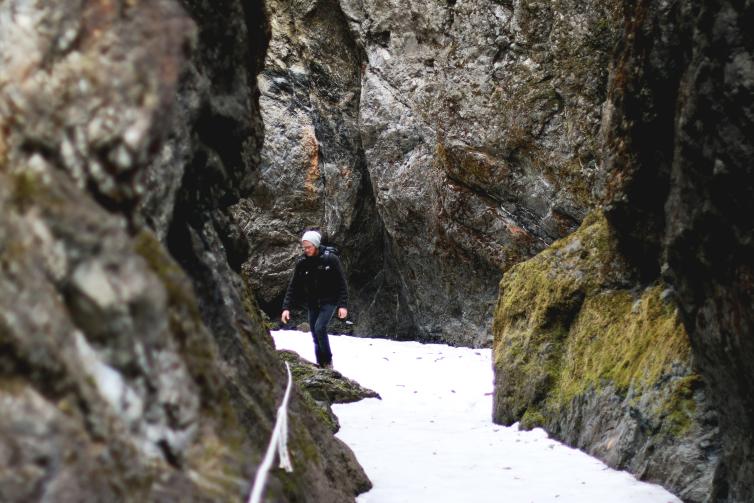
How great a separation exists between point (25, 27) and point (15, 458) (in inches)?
57.1

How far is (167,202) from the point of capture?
3.96 metres

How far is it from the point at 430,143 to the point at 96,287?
15637 mm

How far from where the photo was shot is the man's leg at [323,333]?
1091cm

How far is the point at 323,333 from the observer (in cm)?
1109

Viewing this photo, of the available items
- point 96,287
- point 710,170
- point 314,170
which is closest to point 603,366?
point 710,170

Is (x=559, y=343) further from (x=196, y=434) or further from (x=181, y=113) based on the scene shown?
(x=196, y=434)

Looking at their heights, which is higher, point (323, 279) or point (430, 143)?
point (430, 143)

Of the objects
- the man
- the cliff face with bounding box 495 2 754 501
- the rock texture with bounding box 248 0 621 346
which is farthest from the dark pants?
the rock texture with bounding box 248 0 621 346

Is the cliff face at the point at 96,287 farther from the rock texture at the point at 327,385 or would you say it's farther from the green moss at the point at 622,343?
the rock texture at the point at 327,385

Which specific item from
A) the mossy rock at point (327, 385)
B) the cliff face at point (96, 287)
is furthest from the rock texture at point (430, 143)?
the cliff face at point (96, 287)

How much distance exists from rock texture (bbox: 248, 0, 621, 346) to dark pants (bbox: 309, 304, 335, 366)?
631 cm

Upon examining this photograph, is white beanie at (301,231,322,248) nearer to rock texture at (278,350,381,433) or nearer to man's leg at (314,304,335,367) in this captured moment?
man's leg at (314,304,335,367)

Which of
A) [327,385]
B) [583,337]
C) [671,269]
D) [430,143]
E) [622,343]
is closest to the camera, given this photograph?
A: [671,269]

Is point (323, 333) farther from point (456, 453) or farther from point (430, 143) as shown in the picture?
point (430, 143)
